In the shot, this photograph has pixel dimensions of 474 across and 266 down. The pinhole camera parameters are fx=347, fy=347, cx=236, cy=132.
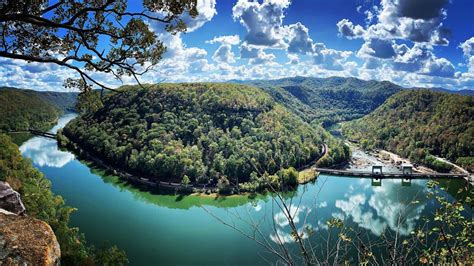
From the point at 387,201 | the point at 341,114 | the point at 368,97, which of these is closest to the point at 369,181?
the point at 387,201

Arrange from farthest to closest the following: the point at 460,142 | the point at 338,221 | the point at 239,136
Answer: the point at 460,142 < the point at 239,136 < the point at 338,221

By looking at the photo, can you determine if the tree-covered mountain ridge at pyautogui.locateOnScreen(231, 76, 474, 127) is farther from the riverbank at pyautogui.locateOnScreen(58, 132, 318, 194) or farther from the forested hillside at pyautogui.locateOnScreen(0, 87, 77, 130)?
the riverbank at pyautogui.locateOnScreen(58, 132, 318, 194)

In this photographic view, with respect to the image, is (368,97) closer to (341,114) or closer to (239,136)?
(341,114)

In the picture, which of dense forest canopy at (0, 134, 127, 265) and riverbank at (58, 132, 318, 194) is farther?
riverbank at (58, 132, 318, 194)

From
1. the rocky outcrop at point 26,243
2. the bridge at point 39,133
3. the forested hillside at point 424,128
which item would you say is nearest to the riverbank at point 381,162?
the forested hillside at point 424,128

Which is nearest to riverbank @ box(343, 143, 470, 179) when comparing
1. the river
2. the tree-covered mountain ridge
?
the river

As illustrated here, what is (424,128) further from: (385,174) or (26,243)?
(26,243)
